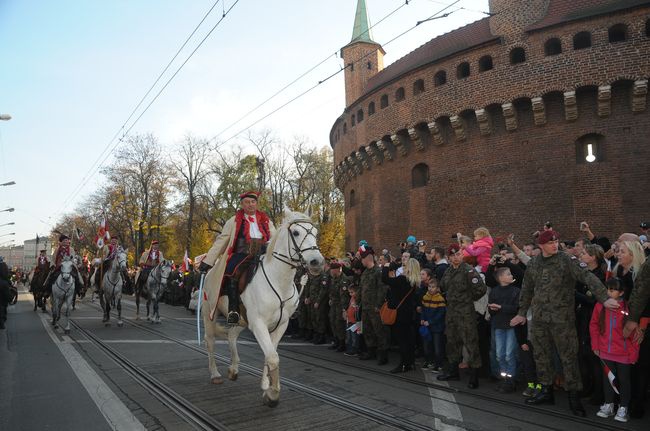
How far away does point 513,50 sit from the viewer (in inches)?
788

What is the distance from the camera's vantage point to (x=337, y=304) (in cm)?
1103

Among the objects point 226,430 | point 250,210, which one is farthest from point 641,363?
point 250,210

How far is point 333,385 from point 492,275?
10.9 ft

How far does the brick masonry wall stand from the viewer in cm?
1762

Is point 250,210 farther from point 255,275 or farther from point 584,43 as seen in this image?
point 584,43

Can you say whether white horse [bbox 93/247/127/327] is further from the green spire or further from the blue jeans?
the green spire

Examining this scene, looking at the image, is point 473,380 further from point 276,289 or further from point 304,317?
point 304,317

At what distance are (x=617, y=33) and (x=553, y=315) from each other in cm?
1769

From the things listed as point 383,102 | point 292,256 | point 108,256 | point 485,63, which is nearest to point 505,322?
point 292,256

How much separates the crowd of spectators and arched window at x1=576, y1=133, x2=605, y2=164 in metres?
11.1

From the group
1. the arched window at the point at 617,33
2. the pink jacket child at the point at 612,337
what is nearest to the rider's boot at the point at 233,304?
the pink jacket child at the point at 612,337

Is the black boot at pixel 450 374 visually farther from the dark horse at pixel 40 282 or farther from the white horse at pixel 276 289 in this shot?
the dark horse at pixel 40 282

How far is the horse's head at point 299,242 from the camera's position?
5.59 m

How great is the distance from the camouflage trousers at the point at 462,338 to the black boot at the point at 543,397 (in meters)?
1.12
